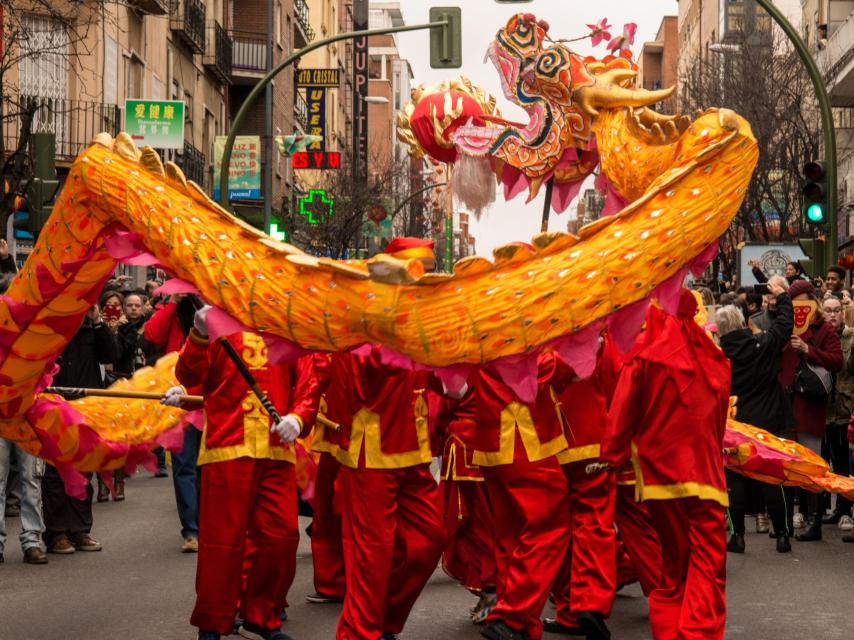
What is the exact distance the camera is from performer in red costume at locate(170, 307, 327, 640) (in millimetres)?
7906

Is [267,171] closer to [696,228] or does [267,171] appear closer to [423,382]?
[423,382]

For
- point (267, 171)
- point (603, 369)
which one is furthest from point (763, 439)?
point (267, 171)

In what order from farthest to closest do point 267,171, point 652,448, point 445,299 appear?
point 267,171
point 652,448
point 445,299

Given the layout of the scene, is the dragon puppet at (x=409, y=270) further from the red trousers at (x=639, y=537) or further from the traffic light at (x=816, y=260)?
the traffic light at (x=816, y=260)

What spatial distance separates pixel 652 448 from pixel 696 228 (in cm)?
171

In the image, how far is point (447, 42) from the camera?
20.6 m

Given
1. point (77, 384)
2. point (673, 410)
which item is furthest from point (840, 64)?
point (673, 410)

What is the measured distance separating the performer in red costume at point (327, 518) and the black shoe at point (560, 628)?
130cm

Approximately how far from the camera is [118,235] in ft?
22.9

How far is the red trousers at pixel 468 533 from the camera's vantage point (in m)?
9.39

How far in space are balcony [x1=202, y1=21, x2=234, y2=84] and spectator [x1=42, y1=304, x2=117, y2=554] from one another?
28636 millimetres

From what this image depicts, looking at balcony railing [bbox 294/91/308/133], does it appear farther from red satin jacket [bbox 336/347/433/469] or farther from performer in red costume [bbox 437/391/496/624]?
red satin jacket [bbox 336/347/433/469]

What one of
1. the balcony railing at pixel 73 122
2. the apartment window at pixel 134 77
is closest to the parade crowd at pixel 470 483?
the balcony railing at pixel 73 122

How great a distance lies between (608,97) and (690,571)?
2.41 meters
